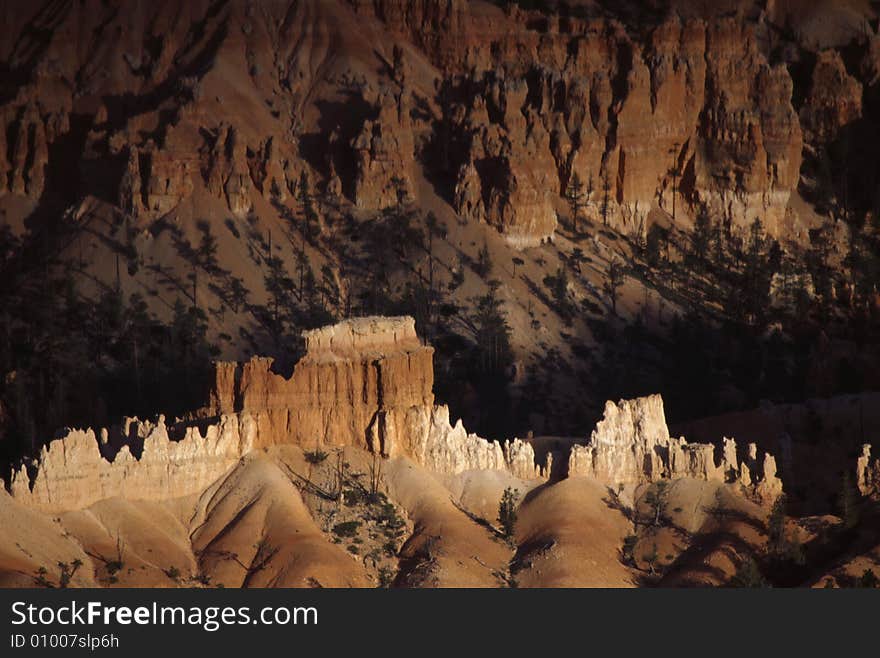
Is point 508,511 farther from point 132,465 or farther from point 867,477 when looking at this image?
point 867,477

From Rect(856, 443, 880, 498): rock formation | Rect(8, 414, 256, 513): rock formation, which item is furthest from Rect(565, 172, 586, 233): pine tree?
Rect(8, 414, 256, 513): rock formation

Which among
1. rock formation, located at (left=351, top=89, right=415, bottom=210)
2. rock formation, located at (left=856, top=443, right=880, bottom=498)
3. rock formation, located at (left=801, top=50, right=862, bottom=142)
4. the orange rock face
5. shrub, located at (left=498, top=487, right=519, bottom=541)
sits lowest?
shrub, located at (left=498, top=487, right=519, bottom=541)

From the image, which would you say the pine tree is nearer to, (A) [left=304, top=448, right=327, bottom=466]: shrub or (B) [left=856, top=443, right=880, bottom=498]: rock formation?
(B) [left=856, top=443, right=880, bottom=498]: rock formation

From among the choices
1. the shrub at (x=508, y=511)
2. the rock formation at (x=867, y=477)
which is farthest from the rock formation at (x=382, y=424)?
the rock formation at (x=867, y=477)

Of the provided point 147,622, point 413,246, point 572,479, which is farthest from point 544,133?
point 147,622

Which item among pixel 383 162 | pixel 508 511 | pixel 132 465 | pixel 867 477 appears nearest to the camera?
pixel 132 465

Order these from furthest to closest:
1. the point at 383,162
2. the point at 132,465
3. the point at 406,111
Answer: the point at 406,111, the point at 383,162, the point at 132,465

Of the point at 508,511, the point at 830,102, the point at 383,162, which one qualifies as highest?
the point at 830,102

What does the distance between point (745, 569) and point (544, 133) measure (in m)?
58.3

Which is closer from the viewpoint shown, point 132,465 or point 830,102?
point 132,465

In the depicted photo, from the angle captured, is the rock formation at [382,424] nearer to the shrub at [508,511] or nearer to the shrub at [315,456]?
the shrub at [315,456]

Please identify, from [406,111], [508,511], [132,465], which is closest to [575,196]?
[406,111]

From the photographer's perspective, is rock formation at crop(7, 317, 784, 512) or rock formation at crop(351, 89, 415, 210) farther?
rock formation at crop(351, 89, 415, 210)

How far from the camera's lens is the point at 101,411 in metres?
130
